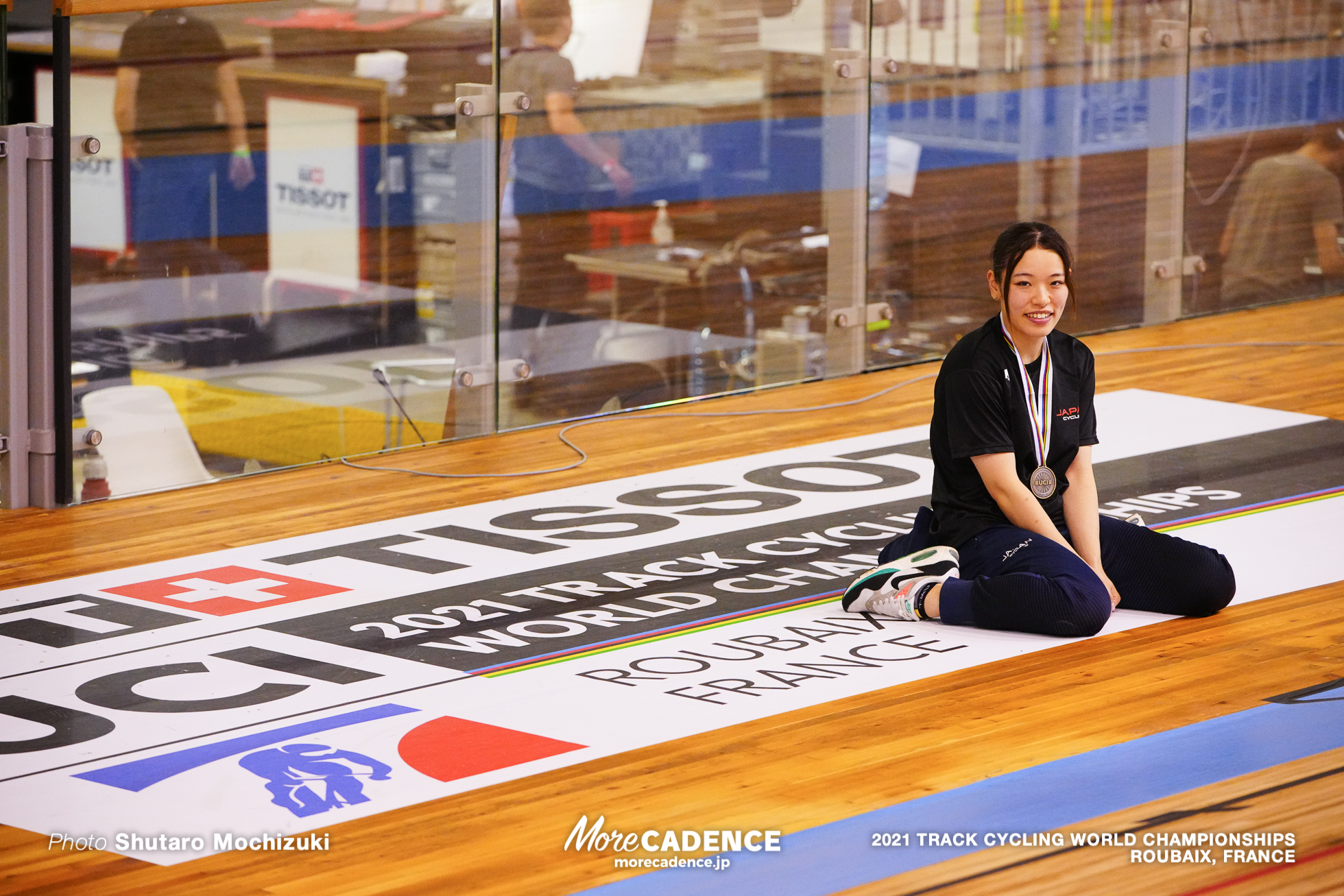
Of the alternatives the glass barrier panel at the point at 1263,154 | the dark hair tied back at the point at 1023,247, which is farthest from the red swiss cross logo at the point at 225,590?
the glass barrier panel at the point at 1263,154

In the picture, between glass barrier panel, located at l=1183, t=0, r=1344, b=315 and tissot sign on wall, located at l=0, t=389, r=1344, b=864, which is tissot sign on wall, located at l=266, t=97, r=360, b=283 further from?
glass barrier panel, located at l=1183, t=0, r=1344, b=315

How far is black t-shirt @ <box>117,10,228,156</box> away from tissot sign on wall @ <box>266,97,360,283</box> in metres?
0.19

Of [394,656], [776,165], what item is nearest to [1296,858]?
[394,656]

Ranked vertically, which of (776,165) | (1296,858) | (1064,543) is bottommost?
(1296,858)

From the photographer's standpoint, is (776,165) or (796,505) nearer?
(796,505)

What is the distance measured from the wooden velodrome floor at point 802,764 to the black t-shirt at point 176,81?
3.34ft

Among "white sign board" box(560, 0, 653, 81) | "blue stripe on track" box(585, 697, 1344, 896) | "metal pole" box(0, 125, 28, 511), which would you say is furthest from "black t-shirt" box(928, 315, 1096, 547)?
"metal pole" box(0, 125, 28, 511)

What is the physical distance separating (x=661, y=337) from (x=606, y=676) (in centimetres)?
282

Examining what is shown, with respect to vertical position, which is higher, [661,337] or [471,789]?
[661,337]

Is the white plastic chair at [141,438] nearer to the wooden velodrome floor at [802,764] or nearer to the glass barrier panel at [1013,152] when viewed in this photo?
the wooden velodrome floor at [802,764]

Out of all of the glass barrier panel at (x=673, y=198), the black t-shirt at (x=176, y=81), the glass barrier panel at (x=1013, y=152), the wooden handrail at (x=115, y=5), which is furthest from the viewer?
the glass barrier panel at (x=1013, y=152)

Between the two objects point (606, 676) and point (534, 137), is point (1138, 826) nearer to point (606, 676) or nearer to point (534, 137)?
point (606, 676)

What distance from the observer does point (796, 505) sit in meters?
5.45

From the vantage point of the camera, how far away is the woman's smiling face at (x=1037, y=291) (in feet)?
13.8
